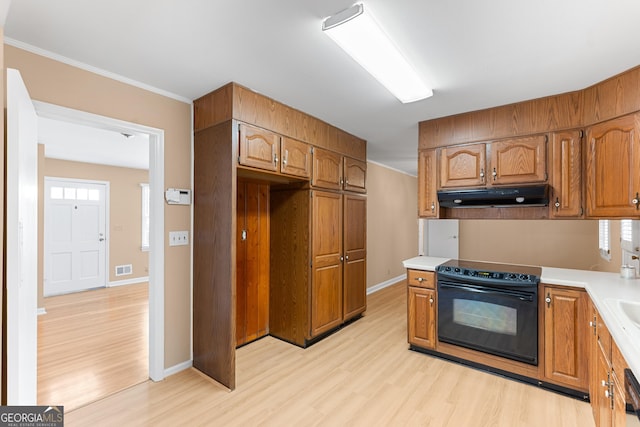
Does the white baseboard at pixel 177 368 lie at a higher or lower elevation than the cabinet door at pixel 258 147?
lower

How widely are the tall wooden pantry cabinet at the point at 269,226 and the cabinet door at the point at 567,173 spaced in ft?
6.54

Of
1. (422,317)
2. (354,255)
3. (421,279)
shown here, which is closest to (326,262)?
(354,255)

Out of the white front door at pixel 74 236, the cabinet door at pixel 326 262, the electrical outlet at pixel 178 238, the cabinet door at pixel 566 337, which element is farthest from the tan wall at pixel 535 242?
the white front door at pixel 74 236

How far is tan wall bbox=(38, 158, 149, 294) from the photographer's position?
18.7 feet

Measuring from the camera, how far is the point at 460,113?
9.72 ft

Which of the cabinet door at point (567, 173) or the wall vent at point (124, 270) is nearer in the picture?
the cabinet door at point (567, 173)

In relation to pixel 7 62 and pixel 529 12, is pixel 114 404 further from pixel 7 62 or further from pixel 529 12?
pixel 529 12

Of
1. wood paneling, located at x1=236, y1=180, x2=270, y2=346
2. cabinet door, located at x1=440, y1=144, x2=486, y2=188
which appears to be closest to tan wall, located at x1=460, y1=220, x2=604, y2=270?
cabinet door, located at x1=440, y1=144, x2=486, y2=188

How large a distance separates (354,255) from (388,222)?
2.35m

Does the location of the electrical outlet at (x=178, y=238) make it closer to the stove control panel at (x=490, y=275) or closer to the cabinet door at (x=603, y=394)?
the stove control panel at (x=490, y=275)

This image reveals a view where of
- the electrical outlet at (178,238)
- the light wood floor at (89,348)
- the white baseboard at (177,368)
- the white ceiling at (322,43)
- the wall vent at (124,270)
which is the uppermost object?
the white ceiling at (322,43)

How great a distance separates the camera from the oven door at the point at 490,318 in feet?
7.84

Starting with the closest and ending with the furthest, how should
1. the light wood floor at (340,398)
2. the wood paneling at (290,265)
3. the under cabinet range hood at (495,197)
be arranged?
the light wood floor at (340,398) → the under cabinet range hood at (495,197) → the wood paneling at (290,265)

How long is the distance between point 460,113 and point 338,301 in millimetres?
2410
